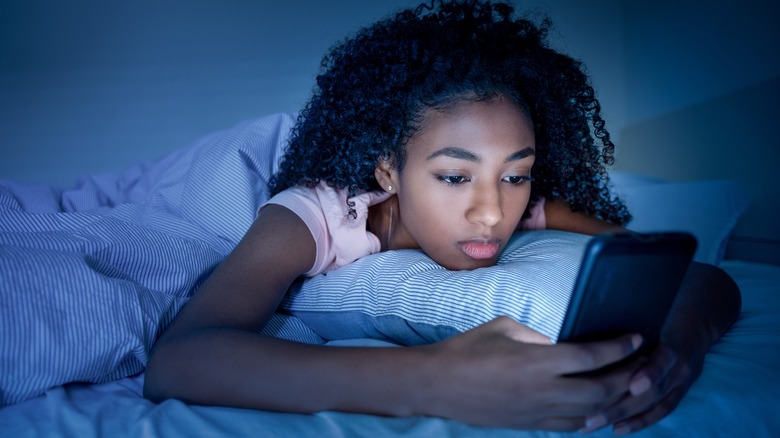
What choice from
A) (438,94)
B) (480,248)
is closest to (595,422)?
(480,248)

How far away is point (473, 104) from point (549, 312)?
410 millimetres

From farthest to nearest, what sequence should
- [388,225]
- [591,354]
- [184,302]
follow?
[388,225]
[184,302]
[591,354]

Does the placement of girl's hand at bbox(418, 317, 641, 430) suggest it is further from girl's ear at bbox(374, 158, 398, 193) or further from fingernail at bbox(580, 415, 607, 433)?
girl's ear at bbox(374, 158, 398, 193)

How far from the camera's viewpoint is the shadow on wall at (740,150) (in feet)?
5.45

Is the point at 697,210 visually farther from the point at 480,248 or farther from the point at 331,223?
the point at 331,223

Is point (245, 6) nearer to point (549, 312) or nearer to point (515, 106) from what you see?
point (515, 106)

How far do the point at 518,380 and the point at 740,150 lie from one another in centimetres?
162

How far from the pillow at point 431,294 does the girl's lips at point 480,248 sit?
0.11ft

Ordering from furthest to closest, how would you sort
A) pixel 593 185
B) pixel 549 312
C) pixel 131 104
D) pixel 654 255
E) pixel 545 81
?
pixel 131 104 < pixel 593 185 < pixel 545 81 < pixel 549 312 < pixel 654 255

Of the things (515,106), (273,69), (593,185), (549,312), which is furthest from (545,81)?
(273,69)

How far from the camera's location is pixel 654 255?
1.79 ft

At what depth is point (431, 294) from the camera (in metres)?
0.81

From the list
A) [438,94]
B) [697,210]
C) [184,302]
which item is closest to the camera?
[184,302]

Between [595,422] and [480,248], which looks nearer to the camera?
[595,422]
